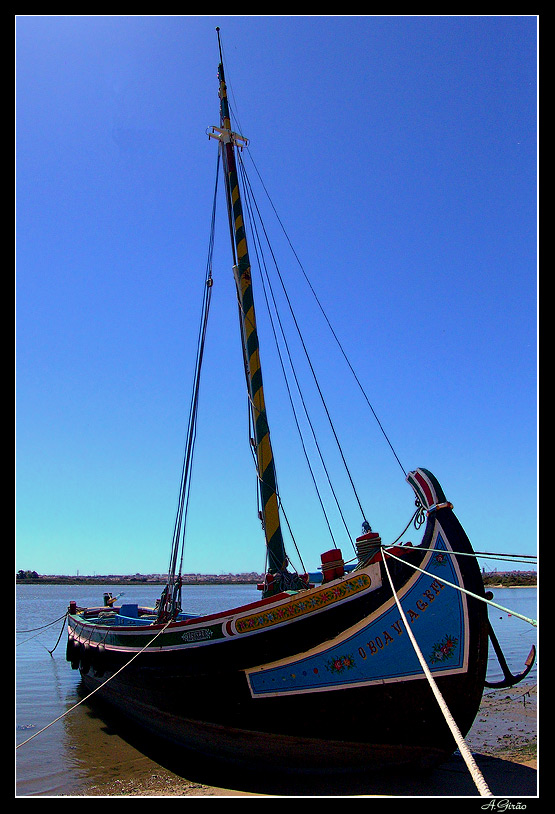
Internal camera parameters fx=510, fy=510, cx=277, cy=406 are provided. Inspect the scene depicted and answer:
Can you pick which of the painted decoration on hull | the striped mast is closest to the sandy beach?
the painted decoration on hull

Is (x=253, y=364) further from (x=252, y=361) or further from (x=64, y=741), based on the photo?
(x=64, y=741)

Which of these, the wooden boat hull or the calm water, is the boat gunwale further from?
the calm water

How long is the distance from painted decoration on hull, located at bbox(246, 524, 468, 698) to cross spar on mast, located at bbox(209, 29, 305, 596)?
305 centimetres

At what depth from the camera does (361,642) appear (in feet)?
24.4

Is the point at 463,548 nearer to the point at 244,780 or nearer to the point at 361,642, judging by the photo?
the point at 361,642

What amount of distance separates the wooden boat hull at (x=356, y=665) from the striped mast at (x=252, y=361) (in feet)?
7.56

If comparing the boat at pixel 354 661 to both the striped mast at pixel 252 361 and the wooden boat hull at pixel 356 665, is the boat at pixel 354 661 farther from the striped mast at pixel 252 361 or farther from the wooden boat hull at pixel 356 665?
the striped mast at pixel 252 361

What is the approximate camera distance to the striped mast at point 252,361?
11148 millimetres

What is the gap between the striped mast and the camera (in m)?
11.1

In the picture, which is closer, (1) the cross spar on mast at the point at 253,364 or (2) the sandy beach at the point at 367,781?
(2) the sandy beach at the point at 367,781

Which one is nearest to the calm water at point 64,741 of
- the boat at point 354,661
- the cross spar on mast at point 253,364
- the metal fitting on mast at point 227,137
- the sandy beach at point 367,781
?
the sandy beach at point 367,781

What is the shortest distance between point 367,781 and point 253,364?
8.47m

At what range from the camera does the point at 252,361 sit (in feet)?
41.1
